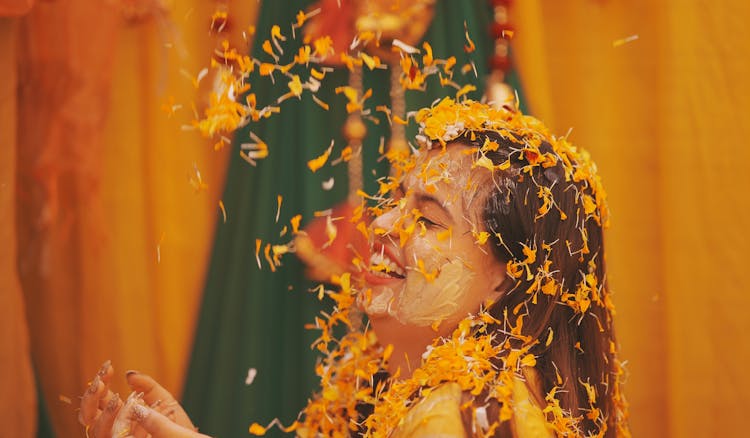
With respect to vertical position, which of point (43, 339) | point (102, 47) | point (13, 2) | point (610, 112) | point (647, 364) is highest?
point (13, 2)

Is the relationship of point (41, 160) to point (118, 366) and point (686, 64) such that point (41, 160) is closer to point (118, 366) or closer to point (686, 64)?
point (118, 366)

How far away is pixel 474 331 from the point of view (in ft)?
4.08

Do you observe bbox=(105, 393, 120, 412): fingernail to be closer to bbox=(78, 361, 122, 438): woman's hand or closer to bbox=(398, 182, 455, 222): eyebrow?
bbox=(78, 361, 122, 438): woman's hand

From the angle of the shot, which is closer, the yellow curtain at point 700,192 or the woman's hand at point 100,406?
the woman's hand at point 100,406

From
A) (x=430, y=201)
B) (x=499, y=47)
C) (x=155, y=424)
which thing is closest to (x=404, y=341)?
(x=430, y=201)

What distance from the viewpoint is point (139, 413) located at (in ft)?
3.82

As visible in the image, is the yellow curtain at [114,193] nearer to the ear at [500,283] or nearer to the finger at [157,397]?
the finger at [157,397]

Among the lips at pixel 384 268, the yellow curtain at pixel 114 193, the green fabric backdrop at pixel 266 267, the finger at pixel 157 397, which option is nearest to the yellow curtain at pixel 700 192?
the green fabric backdrop at pixel 266 267

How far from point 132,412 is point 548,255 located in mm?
607

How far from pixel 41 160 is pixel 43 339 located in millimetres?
339

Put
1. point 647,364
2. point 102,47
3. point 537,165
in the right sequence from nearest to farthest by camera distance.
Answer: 1. point 537,165
2. point 102,47
3. point 647,364

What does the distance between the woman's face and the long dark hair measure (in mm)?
24

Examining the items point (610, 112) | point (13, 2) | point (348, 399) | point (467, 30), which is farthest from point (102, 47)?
point (610, 112)

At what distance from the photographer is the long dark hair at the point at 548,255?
1.23 m
